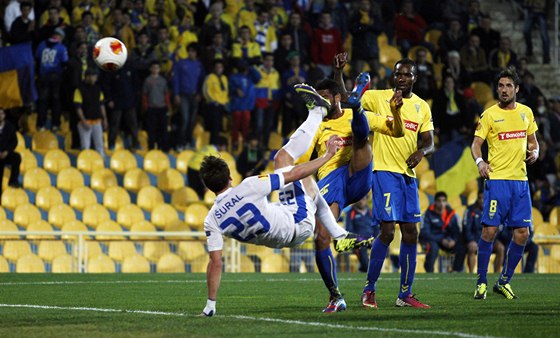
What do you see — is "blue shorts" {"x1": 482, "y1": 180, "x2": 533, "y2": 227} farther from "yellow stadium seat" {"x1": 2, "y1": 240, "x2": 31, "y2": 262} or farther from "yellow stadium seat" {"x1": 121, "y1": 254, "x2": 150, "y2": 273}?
"yellow stadium seat" {"x1": 2, "y1": 240, "x2": 31, "y2": 262}

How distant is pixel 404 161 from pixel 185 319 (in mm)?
3315

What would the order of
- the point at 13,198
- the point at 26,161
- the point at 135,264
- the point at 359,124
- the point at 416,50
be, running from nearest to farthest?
the point at 359,124, the point at 135,264, the point at 13,198, the point at 26,161, the point at 416,50

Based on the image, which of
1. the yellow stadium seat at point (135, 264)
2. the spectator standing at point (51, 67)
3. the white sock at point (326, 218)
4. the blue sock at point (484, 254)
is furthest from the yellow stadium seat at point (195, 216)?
the white sock at point (326, 218)

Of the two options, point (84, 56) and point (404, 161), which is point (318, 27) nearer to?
point (84, 56)

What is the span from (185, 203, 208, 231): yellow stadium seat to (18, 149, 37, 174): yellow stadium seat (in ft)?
10.7

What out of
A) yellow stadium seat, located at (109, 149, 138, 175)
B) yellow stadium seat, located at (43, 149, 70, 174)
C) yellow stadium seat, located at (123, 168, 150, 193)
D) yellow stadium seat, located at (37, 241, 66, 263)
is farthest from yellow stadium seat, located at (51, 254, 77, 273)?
yellow stadium seat, located at (109, 149, 138, 175)

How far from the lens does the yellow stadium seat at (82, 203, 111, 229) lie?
2117cm

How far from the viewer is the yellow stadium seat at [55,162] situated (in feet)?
72.6

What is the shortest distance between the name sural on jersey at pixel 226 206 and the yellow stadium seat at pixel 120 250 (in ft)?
36.8

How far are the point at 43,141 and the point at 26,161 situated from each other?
843mm

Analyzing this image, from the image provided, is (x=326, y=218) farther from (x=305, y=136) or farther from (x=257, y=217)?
(x=257, y=217)

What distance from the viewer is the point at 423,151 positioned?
37.4ft

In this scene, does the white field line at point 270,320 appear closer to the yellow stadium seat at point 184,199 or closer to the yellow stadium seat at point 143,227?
the yellow stadium seat at point 143,227

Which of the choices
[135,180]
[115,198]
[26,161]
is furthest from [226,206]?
[135,180]
